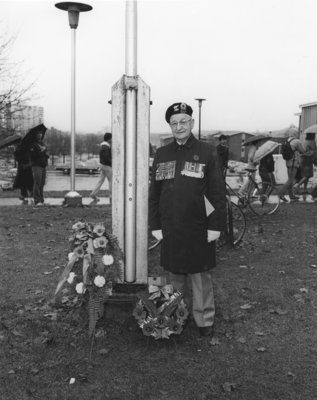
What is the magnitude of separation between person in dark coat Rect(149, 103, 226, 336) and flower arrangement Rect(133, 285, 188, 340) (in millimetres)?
206

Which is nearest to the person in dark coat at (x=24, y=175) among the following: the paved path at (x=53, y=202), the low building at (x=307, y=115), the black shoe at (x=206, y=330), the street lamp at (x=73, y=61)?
the paved path at (x=53, y=202)

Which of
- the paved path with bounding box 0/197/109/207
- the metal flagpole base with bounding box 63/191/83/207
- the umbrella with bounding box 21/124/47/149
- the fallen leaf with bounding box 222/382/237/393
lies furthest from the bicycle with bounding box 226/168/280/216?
the fallen leaf with bounding box 222/382/237/393

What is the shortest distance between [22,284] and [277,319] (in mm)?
2871

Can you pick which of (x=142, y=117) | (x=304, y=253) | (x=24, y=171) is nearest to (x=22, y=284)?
(x=142, y=117)

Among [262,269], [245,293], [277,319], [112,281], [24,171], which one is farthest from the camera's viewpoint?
[24,171]

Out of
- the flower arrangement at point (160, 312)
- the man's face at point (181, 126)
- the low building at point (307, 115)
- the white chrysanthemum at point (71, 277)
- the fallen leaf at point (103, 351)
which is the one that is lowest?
the fallen leaf at point (103, 351)

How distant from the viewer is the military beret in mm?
4230

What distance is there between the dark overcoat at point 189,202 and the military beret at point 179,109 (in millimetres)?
210

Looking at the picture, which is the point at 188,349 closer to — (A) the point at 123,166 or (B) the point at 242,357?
(B) the point at 242,357

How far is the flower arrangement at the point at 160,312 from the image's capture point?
420 centimetres

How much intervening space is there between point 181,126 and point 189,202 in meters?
0.61

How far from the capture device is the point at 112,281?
4457mm

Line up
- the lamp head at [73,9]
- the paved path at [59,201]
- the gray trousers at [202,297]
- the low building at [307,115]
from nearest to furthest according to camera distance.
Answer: the gray trousers at [202,297]
the lamp head at [73,9]
the paved path at [59,201]
the low building at [307,115]

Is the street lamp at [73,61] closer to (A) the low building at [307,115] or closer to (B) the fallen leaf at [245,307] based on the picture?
(B) the fallen leaf at [245,307]
